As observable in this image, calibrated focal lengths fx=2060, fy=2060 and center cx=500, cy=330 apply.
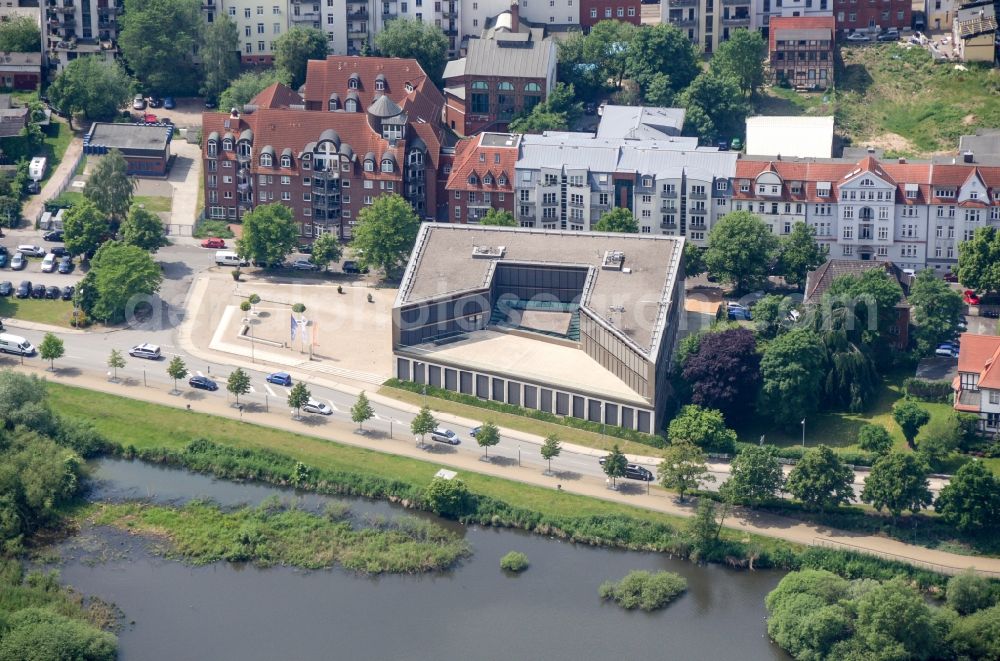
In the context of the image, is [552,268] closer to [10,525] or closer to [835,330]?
[835,330]

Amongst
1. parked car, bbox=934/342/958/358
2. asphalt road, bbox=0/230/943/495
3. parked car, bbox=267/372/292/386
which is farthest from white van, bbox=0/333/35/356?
parked car, bbox=934/342/958/358

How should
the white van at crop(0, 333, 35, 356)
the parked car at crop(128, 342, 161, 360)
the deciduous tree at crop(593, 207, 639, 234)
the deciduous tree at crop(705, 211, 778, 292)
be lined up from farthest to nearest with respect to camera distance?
the deciduous tree at crop(593, 207, 639, 234)
the deciduous tree at crop(705, 211, 778, 292)
the white van at crop(0, 333, 35, 356)
the parked car at crop(128, 342, 161, 360)

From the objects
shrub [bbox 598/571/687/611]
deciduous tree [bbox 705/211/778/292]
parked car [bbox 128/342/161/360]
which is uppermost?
deciduous tree [bbox 705/211/778/292]

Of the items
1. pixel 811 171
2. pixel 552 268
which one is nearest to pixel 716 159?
pixel 811 171

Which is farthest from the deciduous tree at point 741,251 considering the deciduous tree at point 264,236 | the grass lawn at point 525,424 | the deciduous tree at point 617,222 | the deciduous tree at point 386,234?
the deciduous tree at point 264,236

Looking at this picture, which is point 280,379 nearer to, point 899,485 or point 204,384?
point 204,384

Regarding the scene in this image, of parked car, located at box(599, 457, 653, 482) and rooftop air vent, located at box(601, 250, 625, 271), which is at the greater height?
rooftop air vent, located at box(601, 250, 625, 271)

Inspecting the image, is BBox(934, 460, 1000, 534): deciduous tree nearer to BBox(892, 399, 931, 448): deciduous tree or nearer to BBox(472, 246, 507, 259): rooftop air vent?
BBox(892, 399, 931, 448): deciduous tree
